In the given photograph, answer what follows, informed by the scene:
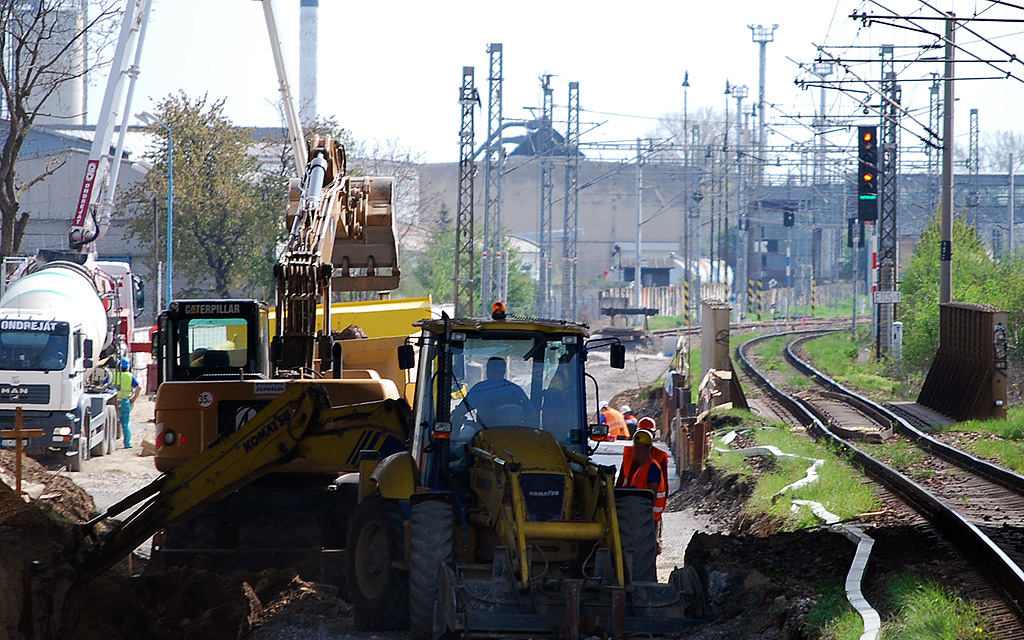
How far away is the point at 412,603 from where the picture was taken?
8.67m

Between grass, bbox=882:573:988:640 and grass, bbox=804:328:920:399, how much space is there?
2046 centimetres

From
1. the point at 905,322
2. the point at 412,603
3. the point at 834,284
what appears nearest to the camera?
the point at 412,603

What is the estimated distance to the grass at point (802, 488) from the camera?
45.2ft

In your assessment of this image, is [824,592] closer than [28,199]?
Yes

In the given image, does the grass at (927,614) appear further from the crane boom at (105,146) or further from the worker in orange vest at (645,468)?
the crane boom at (105,146)

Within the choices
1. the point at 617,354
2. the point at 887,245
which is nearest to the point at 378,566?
the point at 617,354

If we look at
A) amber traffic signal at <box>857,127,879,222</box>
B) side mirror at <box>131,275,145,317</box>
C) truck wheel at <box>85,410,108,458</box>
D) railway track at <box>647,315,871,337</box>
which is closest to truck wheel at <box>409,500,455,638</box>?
truck wheel at <box>85,410,108,458</box>

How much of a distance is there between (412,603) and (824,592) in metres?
3.24

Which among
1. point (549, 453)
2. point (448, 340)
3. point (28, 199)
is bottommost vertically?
point (549, 453)

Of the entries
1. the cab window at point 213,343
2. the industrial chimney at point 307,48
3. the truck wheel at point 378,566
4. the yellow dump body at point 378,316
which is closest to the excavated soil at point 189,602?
the truck wheel at point 378,566

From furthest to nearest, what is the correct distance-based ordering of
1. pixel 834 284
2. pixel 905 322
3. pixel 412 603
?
pixel 834 284 < pixel 905 322 < pixel 412 603

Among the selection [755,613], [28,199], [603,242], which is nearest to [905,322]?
[755,613]

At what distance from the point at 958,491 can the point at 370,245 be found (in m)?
9.54

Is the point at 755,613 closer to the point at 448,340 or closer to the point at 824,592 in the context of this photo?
the point at 824,592
